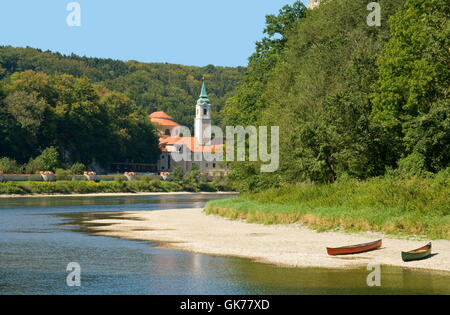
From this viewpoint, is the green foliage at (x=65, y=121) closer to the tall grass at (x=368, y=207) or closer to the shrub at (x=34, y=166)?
the shrub at (x=34, y=166)

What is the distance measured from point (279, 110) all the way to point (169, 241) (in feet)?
88.7

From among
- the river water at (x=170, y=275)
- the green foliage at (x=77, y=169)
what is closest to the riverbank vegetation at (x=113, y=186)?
the green foliage at (x=77, y=169)

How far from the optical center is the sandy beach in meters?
27.0

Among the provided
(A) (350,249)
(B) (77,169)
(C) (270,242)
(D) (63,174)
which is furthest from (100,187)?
(A) (350,249)

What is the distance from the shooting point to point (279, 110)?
199 ft

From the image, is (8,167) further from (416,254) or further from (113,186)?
(416,254)

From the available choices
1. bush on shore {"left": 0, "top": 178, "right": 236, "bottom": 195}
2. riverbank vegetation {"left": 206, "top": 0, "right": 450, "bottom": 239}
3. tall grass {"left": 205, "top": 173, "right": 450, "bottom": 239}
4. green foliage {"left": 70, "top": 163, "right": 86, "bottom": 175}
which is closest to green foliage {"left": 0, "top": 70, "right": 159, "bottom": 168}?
green foliage {"left": 70, "top": 163, "right": 86, "bottom": 175}

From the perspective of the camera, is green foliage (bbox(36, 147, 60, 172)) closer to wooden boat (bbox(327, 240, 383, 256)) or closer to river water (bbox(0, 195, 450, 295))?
river water (bbox(0, 195, 450, 295))

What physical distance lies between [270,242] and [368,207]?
653 cm

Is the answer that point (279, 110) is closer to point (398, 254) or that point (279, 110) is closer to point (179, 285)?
point (398, 254)

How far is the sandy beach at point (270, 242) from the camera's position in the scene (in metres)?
27.0

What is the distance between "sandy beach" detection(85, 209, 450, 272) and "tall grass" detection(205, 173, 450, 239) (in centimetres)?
91

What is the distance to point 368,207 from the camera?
36844 millimetres
